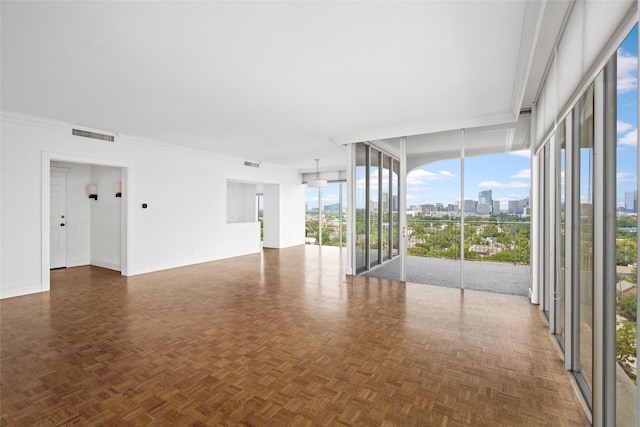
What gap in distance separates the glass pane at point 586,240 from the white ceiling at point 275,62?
900 millimetres

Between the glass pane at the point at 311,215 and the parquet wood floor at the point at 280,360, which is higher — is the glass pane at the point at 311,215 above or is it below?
above

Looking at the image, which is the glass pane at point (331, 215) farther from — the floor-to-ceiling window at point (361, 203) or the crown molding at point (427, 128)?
the crown molding at point (427, 128)

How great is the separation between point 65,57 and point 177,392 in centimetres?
330

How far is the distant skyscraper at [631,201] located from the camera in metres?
1.34

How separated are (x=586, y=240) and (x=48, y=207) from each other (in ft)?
23.1

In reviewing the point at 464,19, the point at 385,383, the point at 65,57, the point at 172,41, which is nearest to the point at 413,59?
the point at 464,19

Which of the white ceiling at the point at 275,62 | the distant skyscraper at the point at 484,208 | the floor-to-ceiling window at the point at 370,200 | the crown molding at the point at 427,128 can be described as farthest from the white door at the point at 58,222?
the distant skyscraper at the point at 484,208

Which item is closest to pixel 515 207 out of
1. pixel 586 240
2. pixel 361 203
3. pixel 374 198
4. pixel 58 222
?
pixel 374 198

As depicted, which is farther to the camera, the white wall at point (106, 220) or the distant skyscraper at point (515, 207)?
the white wall at point (106, 220)

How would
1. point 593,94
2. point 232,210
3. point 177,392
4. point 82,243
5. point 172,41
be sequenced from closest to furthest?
point 593,94, point 177,392, point 172,41, point 82,243, point 232,210

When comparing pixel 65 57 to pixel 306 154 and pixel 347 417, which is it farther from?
pixel 306 154

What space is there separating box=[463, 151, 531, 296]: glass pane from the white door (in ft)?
28.4

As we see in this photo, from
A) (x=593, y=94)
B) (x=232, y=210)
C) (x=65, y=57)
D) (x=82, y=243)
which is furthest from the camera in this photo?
(x=232, y=210)

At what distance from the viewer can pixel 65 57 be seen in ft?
9.55
